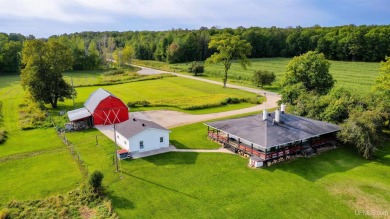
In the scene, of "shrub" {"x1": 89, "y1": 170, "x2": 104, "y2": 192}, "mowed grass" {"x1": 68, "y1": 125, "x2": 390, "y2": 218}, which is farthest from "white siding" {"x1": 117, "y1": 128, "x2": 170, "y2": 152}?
"shrub" {"x1": 89, "y1": 170, "x2": 104, "y2": 192}

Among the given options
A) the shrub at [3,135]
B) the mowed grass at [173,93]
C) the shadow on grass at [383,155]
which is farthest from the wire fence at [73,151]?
the shadow on grass at [383,155]

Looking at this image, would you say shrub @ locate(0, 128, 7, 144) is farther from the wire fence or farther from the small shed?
the small shed

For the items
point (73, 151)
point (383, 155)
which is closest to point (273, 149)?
point (383, 155)

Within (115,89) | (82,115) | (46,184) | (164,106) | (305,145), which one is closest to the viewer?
(46,184)

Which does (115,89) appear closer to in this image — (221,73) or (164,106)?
(164,106)

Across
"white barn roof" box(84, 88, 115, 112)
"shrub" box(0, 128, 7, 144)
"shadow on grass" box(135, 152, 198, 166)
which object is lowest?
"shadow on grass" box(135, 152, 198, 166)

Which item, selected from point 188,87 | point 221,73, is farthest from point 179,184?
point 221,73

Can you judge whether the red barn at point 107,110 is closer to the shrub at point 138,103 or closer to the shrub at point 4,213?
the shrub at point 138,103
